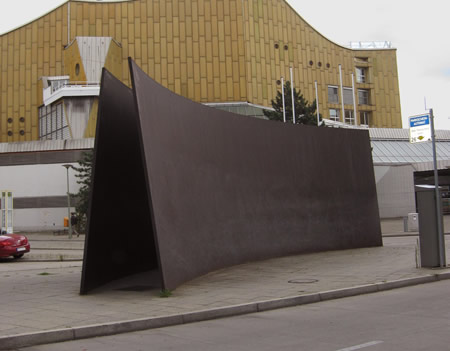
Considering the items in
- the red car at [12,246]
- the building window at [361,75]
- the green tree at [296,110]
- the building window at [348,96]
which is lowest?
the red car at [12,246]

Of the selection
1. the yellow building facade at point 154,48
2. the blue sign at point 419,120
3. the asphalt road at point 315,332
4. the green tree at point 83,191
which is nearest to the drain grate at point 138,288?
the asphalt road at point 315,332

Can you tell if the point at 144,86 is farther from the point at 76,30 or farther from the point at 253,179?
the point at 76,30

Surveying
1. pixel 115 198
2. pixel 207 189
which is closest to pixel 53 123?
pixel 207 189

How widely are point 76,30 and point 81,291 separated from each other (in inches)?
2027

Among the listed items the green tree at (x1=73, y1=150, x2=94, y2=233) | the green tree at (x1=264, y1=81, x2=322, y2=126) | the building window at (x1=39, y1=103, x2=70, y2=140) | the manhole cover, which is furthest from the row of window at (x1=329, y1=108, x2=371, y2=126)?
the manhole cover

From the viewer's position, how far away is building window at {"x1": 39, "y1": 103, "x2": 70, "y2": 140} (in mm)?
51812

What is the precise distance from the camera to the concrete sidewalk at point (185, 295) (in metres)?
7.59

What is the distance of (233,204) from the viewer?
1441 cm

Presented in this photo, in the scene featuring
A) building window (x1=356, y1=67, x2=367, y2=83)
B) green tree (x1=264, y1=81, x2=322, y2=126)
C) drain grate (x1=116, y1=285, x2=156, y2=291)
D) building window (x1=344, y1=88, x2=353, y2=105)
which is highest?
building window (x1=356, y1=67, x2=367, y2=83)

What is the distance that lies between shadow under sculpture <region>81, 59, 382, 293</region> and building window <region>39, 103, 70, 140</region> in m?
37.8

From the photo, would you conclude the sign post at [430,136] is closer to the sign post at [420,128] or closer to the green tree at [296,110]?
the sign post at [420,128]

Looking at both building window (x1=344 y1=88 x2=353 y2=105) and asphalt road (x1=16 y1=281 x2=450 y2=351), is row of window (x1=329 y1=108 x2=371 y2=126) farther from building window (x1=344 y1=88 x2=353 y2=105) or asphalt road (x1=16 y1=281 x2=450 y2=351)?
asphalt road (x1=16 y1=281 x2=450 y2=351)

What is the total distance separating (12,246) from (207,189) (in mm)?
11980

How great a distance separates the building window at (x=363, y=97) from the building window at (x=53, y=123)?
37.9m
